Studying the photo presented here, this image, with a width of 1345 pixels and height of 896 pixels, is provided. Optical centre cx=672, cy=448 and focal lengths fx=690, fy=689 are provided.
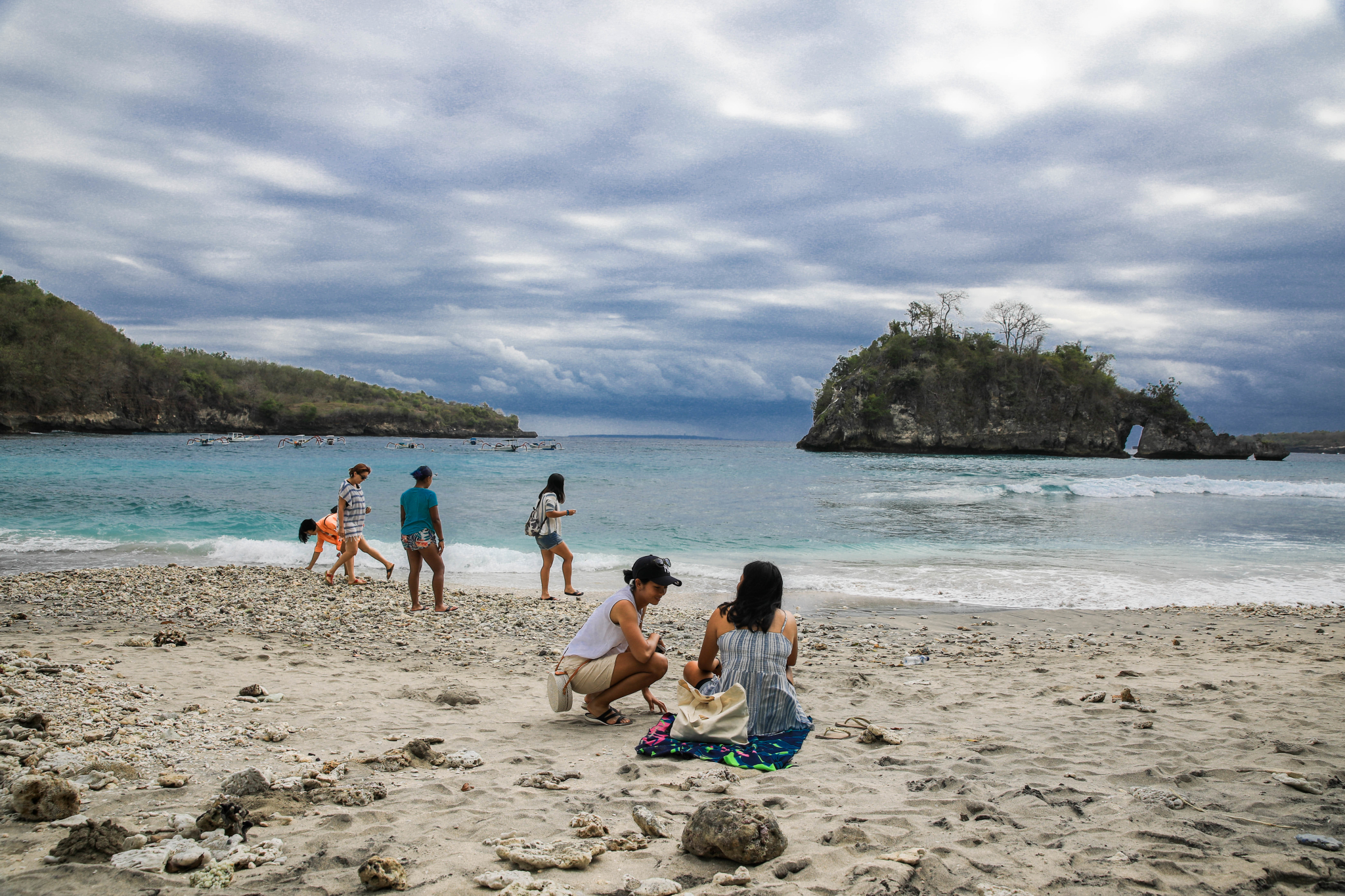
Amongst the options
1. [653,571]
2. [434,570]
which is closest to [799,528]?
[434,570]

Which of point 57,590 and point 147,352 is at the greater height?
point 147,352

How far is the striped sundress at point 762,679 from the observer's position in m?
4.51

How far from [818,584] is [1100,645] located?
4.63 m

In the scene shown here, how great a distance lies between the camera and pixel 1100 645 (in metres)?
7.86

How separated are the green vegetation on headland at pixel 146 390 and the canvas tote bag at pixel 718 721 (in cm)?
10482

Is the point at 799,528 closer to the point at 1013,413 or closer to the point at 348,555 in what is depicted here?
the point at 348,555

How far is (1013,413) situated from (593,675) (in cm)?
8246

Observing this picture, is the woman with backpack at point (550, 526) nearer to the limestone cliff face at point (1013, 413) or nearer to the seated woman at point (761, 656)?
the seated woman at point (761, 656)

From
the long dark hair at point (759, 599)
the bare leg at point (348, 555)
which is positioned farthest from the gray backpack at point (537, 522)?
the long dark hair at point (759, 599)

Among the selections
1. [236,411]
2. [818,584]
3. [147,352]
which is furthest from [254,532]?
[236,411]

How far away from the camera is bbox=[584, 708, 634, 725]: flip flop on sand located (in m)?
5.08

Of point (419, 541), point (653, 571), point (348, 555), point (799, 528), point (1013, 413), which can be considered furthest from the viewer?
point (1013, 413)

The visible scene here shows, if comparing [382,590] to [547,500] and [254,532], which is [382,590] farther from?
[254,532]

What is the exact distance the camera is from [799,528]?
1833cm
